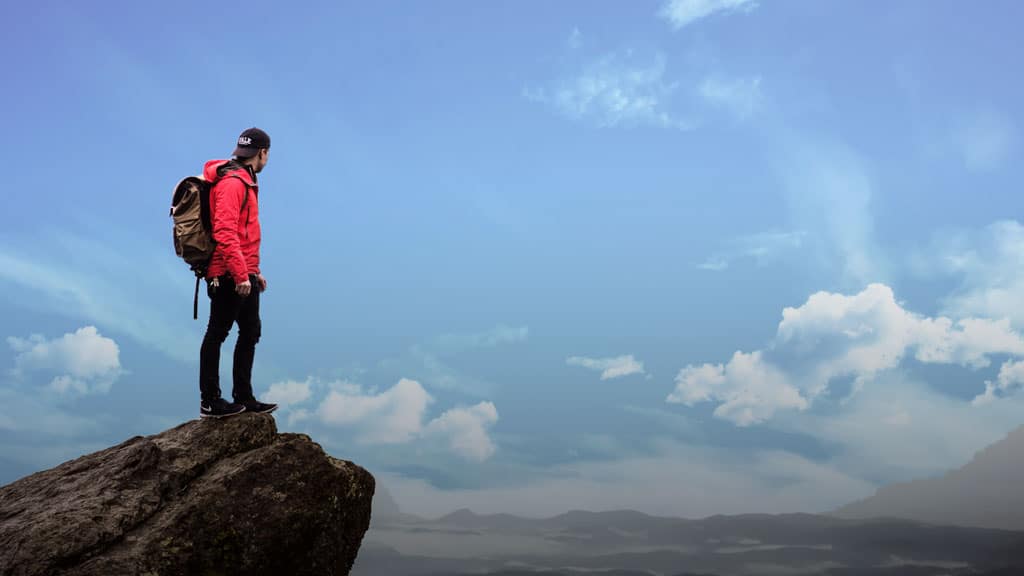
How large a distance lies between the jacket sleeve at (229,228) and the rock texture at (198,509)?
7.96 ft

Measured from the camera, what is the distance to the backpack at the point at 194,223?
12680 millimetres

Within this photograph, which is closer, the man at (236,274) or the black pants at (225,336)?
the man at (236,274)

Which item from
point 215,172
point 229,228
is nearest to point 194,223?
point 229,228

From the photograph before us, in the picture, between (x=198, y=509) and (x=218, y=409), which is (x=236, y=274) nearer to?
(x=218, y=409)

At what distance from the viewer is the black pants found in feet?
42.5

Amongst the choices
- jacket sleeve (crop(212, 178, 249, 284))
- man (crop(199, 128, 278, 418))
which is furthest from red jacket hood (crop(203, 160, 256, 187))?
jacket sleeve (crop(212, 178, 249, 284))

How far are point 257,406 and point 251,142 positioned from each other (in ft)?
13.7

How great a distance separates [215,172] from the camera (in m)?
13.0

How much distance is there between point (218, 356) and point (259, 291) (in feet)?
3.91

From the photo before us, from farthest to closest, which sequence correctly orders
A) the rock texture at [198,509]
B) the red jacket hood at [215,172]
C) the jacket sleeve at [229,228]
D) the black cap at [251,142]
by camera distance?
the black cap at [251,142], the red jacket hood at [215,172], the jacket sleeve at [229,228], the rock texture at [198,509]

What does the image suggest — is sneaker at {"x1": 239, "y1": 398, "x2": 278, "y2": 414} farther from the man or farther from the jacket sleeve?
the jacket sleeve

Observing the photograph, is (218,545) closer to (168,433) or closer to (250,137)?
(168,433)

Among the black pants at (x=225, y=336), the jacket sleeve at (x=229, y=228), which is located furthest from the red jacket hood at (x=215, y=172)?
the black pants at (x=225, y=336)

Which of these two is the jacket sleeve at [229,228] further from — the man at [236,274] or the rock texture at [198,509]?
the rock texture at [198,509]
